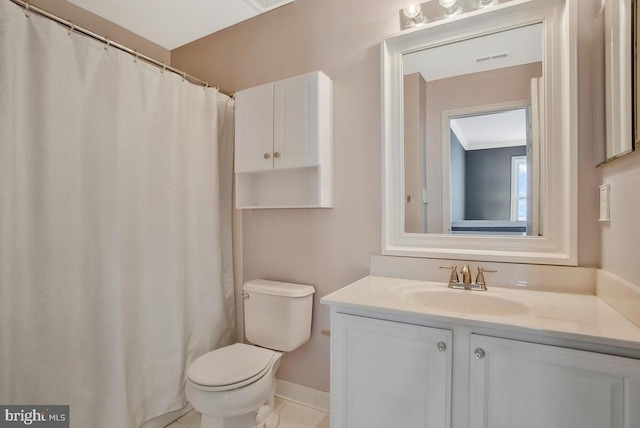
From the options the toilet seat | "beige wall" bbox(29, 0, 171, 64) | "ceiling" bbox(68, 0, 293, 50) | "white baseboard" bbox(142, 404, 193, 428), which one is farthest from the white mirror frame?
"beige wall" bbox(29, 0, 171, 64)

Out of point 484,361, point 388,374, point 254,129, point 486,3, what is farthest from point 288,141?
point 484,361

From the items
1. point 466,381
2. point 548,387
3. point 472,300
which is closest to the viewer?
point 548,387

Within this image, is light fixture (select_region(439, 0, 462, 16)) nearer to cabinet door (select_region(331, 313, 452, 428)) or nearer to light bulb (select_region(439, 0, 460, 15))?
light bulb (select_region(439, 0, 460, 15))

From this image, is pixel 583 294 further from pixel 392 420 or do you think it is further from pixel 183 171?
pixel 183 171

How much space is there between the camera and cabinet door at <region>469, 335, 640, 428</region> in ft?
2.51

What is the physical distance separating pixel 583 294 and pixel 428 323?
2.20 feet

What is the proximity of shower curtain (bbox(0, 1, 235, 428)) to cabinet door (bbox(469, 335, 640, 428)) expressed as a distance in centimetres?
149

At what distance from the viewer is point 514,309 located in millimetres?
1146

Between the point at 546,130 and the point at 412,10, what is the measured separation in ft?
2.70

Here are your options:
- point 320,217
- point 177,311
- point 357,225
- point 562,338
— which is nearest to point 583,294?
point 562,338

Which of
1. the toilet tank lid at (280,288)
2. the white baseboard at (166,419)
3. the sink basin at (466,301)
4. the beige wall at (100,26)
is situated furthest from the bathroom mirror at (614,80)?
the beige wall at (100,26)

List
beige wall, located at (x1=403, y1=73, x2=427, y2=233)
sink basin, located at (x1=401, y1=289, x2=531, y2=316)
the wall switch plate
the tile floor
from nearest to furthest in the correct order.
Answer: the wall switch plate
sink basin, located at (x1=401, y1=289, x2=531, y2=316)
beige wall, located at (x1=403, y1=73, x2=427, y2=233)
the tile floor

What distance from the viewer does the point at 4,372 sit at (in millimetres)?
1138

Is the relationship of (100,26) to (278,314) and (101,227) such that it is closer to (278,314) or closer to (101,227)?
(101,227)
